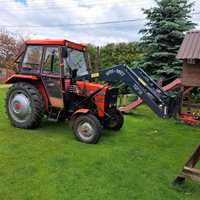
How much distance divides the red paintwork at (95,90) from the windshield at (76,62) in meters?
0.39

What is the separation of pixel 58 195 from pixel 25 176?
0.69 meters

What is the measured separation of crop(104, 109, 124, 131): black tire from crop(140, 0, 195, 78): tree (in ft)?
17.7

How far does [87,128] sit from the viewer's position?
506 centimetres

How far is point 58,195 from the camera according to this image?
9.98 ft

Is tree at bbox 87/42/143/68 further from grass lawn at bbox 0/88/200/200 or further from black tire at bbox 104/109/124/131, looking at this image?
grass lawn at bbox 0/88/200/200

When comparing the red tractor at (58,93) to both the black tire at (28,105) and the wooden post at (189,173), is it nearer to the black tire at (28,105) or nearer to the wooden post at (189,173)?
the black tire at (28,105)

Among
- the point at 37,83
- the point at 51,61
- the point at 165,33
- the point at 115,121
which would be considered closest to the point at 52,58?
the point at 51,61

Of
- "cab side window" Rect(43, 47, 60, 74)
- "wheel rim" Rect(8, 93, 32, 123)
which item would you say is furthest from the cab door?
"wheel rim" Rect(8, 93, 32, 123)

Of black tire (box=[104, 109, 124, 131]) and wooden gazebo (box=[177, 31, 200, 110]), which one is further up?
wooden gazebo (box=[177, 31, 200, 110])

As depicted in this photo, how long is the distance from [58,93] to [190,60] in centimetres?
492

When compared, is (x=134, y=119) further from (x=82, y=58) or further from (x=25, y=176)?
(x=25, y=176)

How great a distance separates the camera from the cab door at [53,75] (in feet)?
17.5

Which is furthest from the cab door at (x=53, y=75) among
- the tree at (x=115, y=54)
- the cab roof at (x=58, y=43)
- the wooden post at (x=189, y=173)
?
the tree at (x=115, y=54)

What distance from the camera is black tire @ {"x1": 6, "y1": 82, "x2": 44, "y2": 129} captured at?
5461 millimetres
